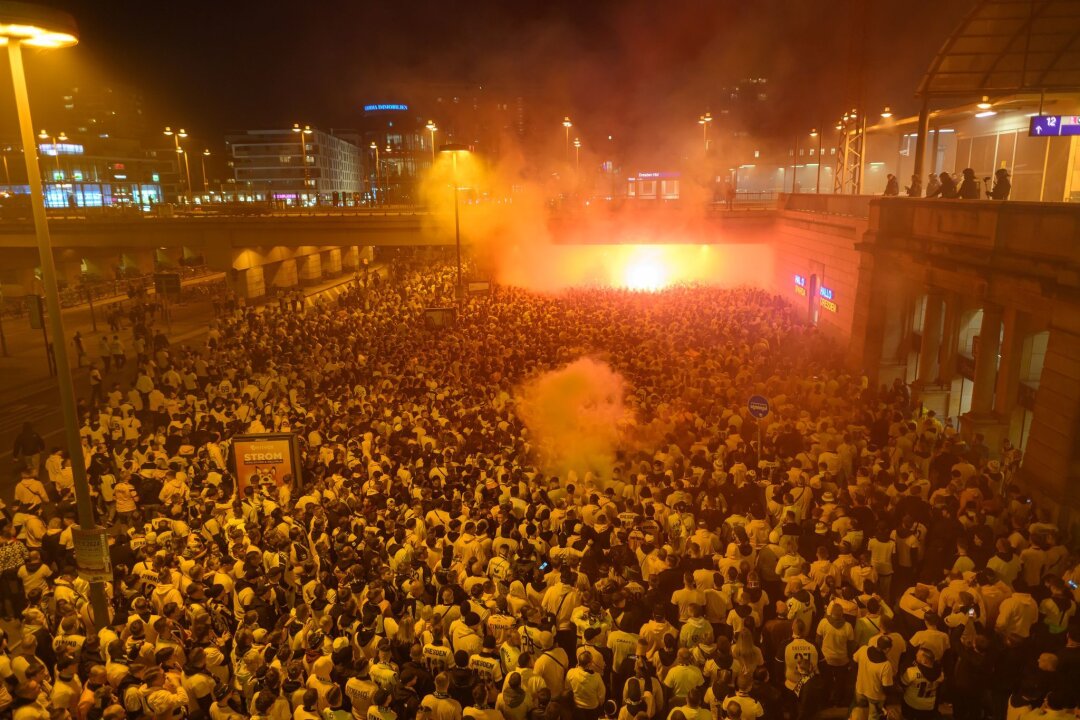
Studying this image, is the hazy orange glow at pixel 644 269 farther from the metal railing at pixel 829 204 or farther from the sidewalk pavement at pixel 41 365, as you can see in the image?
the sidewalk pavement at pixel 41 365

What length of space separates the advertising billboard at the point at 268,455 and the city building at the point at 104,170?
6399 centimetres

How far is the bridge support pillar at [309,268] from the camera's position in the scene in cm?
3706

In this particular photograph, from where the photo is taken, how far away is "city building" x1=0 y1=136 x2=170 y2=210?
68.8 meters

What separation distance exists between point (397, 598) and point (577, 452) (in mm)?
4556

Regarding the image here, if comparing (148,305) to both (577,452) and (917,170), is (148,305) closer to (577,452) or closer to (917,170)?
(577,452)

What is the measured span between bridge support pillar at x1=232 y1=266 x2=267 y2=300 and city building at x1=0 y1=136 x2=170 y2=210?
42.7 metres

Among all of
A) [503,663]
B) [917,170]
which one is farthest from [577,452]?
[917,170]

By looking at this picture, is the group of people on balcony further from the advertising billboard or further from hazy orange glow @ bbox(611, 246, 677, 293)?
hazy orange glow @ bbox(611, 246, 677, 293)

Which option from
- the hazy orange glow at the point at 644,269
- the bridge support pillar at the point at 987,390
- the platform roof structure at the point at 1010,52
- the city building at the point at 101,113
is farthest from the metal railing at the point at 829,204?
the city building at the point at 101,113

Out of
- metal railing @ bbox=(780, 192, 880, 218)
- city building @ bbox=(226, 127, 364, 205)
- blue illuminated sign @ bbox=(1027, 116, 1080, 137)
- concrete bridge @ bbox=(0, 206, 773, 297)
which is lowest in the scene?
concrete bridge @ bbox=(0, 206, 773, 297)

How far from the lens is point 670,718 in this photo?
4.47 metres

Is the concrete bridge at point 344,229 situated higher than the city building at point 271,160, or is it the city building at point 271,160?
the city building at point 271,160

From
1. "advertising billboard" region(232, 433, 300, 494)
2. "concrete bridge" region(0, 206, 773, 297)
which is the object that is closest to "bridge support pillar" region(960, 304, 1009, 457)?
"advertising billboard" region(232, 433, 300, 494)

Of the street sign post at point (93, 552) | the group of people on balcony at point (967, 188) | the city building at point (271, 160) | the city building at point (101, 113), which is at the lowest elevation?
the street sign post at point (93, 552)
